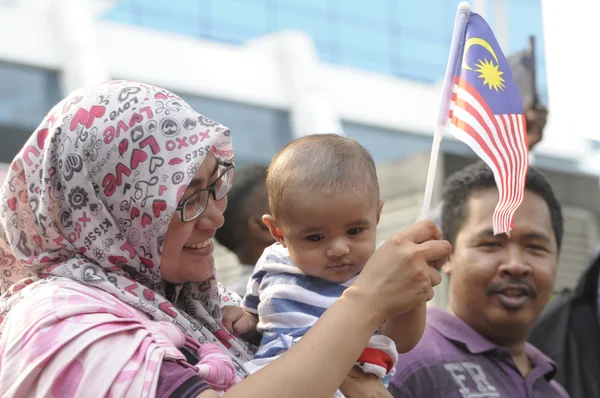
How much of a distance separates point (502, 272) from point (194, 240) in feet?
4.50

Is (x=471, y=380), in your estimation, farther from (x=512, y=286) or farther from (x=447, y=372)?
(x=512, y=286)

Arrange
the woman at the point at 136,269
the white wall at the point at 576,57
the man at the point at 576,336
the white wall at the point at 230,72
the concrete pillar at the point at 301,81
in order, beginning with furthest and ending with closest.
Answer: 1. the concrete pillar at the point at 301,81
2. the white wall at the point at 230,72
3. the man at the point at 576,336
4. the white wall at the point at 576,57
5. the woman at the point at 136,269

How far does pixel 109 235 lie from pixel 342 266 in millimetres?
580

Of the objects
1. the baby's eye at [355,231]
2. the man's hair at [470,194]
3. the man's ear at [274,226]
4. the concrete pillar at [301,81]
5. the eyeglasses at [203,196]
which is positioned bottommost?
the concrete pillar at [301,81]

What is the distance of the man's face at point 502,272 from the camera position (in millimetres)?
3660

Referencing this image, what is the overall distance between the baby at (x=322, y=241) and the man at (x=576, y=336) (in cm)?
186

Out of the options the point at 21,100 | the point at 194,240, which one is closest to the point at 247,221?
the point at 194,240

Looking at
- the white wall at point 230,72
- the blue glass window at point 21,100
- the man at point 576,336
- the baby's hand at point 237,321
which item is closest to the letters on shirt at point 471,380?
the baby's hand at point 237,321

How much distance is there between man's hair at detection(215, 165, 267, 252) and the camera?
4.53 m

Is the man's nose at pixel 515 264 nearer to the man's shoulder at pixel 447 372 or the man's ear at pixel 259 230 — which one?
the man's shoulder at pixel 447 372

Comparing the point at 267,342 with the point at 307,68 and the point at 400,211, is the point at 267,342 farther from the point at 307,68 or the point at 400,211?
the point at 307,68

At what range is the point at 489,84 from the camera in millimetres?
→ 2715

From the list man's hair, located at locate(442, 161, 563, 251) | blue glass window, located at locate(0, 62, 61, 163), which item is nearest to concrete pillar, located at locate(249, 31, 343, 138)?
blue glass window, located at locate(0, 62, 61, 163)

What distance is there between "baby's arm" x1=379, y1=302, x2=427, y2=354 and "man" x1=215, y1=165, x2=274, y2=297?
68.3 inches
